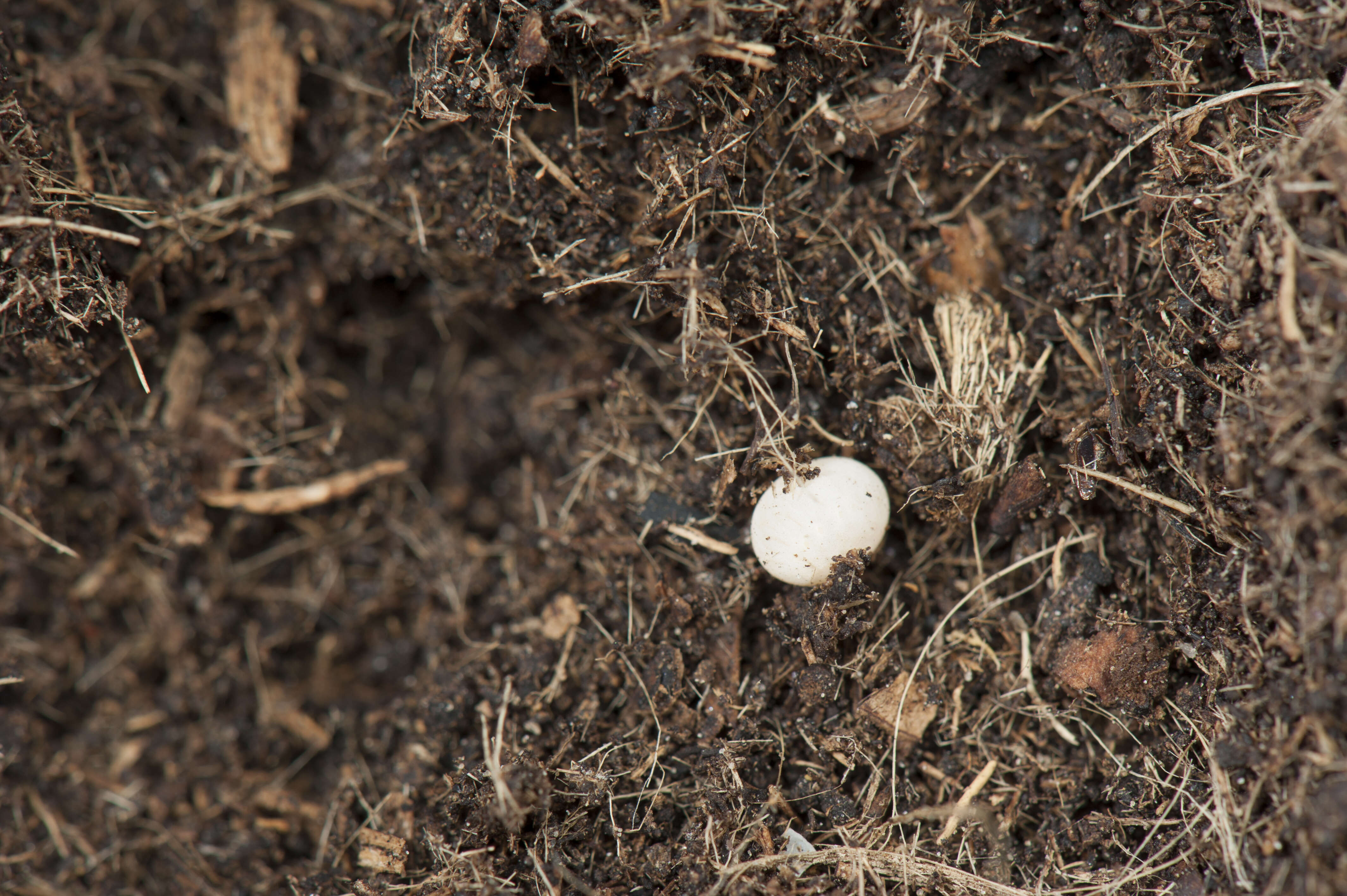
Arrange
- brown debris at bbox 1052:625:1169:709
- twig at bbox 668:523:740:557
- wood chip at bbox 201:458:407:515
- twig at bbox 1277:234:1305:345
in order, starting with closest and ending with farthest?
1. twig at bbox 1277:234:1305:345
2. brown debris at bbox 1052:625:1169:709
3. twig at bbox 668:523:740:557
4. wood chip at bbox 201:458:407:515

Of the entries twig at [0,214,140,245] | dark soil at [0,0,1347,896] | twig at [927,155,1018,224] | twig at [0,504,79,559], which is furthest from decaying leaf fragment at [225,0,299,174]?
twig at [927,155,1018,224]

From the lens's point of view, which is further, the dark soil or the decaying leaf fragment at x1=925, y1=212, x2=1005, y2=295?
the decaying leaf fragment at x1=925, y1=212, x2=1005, y2=295

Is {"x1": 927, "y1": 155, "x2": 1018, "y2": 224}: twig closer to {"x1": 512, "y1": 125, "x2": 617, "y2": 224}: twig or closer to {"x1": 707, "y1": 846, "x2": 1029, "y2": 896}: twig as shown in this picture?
{"x1": 512, "y1": 125, "x2": 617, "y2": 224}: twig

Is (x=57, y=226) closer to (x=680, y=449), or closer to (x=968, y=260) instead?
(x=680, y=449)

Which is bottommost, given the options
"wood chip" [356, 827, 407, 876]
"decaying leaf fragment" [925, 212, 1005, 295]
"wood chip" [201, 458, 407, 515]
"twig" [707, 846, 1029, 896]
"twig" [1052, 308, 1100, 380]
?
"wood chip" [356, 827, 407, 876]

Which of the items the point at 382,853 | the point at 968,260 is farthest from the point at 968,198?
the point at 382,853

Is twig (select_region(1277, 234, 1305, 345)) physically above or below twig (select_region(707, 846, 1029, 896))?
above
